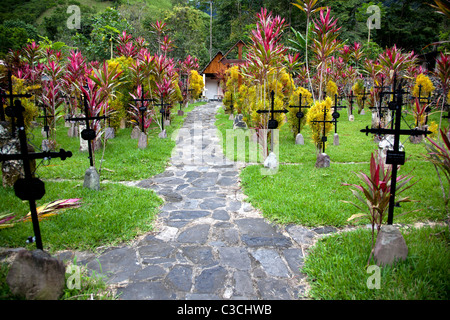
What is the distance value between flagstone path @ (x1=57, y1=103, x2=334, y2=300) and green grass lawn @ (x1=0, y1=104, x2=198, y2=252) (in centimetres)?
27

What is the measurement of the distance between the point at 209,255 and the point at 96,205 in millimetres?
2262

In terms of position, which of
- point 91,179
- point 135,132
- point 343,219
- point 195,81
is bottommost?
point 343,219

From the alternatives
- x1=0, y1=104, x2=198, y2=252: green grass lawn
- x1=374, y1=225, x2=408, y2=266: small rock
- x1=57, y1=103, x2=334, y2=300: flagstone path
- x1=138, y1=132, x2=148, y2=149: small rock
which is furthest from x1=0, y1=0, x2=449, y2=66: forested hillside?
x1=374, y1=225, x2=408, y2=266: small rock

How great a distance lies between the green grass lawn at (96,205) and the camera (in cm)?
367

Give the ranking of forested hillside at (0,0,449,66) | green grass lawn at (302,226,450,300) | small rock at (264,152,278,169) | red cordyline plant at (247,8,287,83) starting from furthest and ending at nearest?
forested hillside at (0,0,449,66)
red cordyline plant at (247,8,287,83)
small rock at (264,152,278,169)
green grass lawn at (302,226,450,300)

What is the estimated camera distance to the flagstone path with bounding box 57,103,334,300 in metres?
2.80

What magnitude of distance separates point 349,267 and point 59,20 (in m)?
44.9

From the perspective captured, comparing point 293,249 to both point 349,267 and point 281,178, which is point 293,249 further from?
point 281,178

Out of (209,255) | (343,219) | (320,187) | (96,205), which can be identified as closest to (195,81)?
(320,187)

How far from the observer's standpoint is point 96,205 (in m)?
4.67

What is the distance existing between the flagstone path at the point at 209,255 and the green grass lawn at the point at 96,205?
273mm

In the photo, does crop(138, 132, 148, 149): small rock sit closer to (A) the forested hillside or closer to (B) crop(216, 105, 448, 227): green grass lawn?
(B) crop(216, 105, 448, 227): green grass lawn

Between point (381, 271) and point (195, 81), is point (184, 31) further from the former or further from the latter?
point (381, 271)
